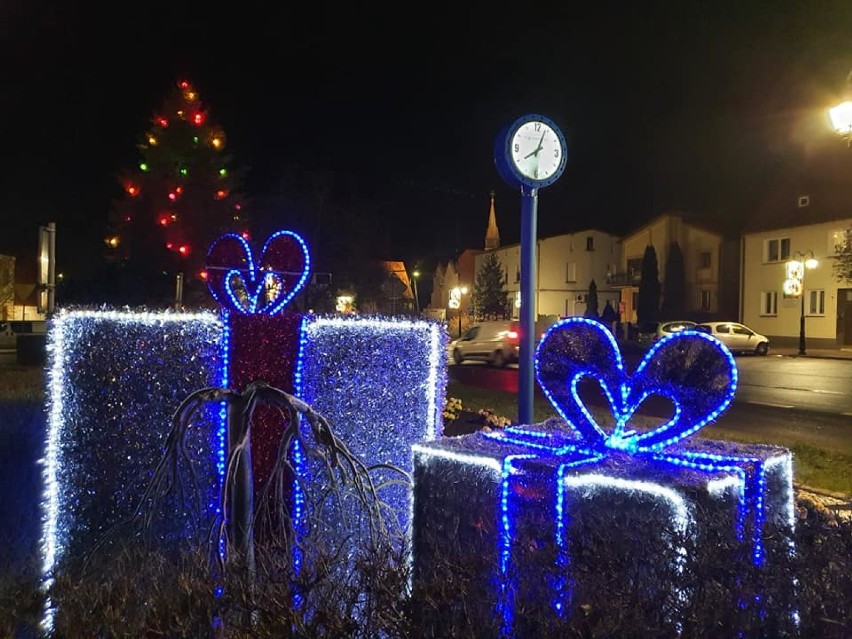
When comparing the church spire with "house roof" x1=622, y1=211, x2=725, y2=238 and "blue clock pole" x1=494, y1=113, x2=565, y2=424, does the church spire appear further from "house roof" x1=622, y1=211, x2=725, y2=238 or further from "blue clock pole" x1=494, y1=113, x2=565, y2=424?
"blue clock pole" x1=494, y1=113, x2=565, y2=424

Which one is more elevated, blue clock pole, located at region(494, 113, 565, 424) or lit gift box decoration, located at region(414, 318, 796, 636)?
blue clock pole, located at region(494, 113, 565, 424)

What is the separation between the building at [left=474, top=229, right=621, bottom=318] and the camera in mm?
53469

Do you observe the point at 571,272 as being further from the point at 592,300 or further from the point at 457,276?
the point at 457,276

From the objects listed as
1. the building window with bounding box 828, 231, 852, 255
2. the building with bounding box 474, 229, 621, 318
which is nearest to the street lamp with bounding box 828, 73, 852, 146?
the building window with bounding box 828, 231, 852, 255

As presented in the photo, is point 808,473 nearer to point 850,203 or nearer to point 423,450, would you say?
point 423,450

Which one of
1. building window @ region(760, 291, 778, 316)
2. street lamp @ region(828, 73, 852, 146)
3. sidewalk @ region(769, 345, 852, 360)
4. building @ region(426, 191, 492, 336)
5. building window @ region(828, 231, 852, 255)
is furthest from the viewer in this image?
building @ region(426, 191, 492, 336)

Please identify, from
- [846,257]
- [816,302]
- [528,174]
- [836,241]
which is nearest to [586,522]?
[528,174]

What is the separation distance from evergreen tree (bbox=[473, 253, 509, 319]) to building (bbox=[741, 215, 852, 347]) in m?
19.8

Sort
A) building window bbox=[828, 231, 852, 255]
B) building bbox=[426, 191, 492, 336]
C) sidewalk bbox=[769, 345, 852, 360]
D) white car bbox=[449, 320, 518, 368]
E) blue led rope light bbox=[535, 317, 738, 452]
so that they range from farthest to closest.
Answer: building bbox=[426, 191, 492, 336]
building window bbox=[828, 231, 852, 255]
sidewalk bbox=[769, 345, 852, 360]
white car bbox=[449, 320, 518, 368]
blue led rope light bbox=[535, 317, 738, 452]

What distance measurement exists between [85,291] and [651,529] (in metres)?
18.9

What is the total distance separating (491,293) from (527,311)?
50043 mm

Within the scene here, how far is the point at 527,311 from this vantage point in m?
5.89

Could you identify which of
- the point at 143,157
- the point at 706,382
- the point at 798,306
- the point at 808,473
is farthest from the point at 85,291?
the point at 798,306

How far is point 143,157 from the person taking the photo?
1911 cm
